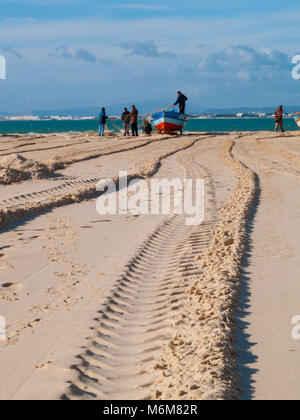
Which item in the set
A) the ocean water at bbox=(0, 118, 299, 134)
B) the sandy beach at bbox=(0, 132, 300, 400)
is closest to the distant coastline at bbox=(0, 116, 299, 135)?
the ocean water at bbox=(0, 118, 299, 134)

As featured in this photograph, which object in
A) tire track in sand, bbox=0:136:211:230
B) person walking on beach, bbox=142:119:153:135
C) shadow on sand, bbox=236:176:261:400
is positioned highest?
person walking on beach, bbox=142:119:153:135

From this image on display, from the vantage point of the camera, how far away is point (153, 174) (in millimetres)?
13461

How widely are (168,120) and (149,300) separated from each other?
1016 inches

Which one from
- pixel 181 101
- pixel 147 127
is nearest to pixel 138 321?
pixel 181 101

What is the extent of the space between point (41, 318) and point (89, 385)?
43.0 inches

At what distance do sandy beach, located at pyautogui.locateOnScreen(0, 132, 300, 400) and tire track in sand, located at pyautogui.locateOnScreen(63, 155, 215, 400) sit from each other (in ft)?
0.03

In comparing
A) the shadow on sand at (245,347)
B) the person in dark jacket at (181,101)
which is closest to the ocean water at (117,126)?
the person in dark jacket at (181,101)

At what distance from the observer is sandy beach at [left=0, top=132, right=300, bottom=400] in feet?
11.7

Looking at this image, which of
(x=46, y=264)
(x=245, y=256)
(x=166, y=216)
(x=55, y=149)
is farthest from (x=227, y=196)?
(x=55, y=149)

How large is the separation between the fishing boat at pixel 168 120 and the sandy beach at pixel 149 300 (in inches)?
807

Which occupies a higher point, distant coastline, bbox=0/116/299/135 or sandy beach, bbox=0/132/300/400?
distant coastline, bbox=0/116/299/135

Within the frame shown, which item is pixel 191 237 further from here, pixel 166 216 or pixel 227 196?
pixel 227 196

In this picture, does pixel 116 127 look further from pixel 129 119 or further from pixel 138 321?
pixel 138 321

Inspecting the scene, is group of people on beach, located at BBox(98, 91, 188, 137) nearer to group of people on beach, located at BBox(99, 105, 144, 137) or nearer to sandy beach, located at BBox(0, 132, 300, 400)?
group of people on beach, located at BBox(99, 105, 144, 137)
